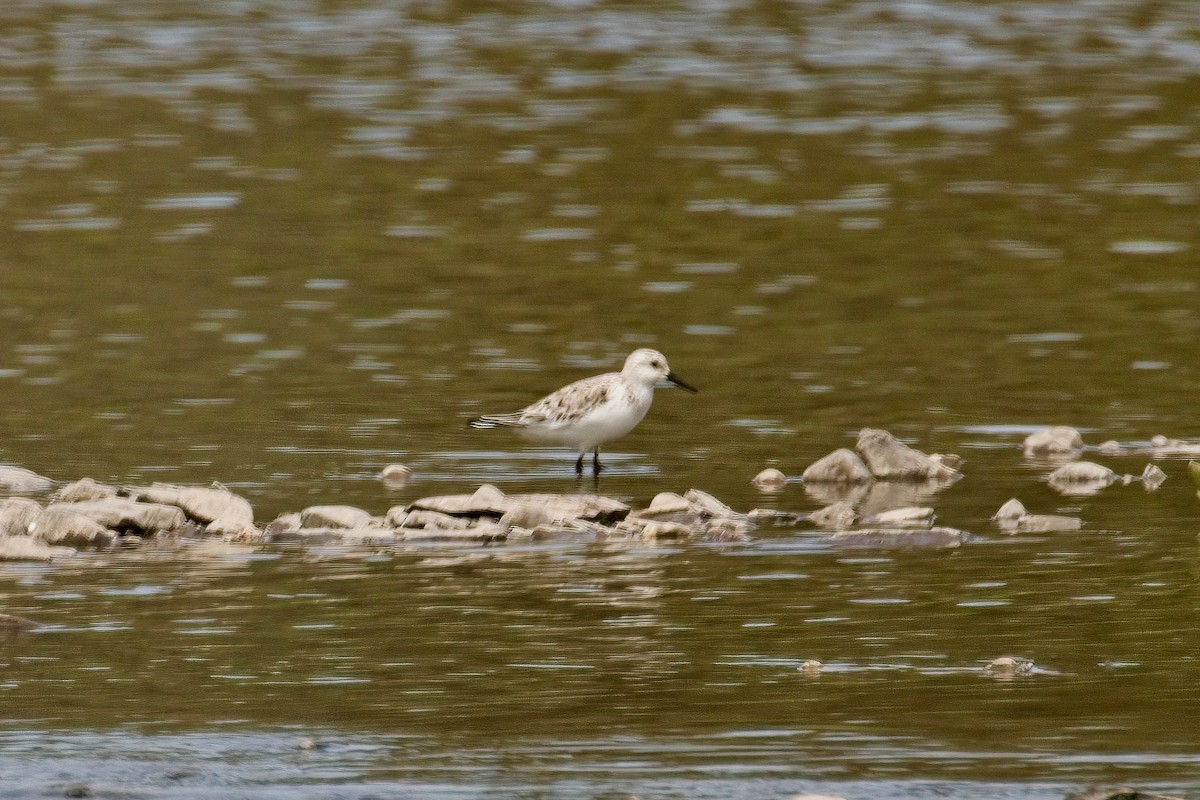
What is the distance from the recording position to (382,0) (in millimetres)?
48906

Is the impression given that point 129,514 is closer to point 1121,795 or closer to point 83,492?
point 83,492

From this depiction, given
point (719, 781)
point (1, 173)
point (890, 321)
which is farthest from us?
point (1, 173)

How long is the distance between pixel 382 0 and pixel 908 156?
20.6 meters

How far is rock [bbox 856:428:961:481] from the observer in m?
16.1

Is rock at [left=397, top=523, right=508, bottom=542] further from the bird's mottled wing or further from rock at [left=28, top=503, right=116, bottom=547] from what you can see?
the bird's mottled wing

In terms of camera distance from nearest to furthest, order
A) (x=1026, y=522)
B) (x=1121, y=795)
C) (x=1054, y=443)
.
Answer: (x=1121, y=795) < (x=1026, y=522) < (x=1054, y=443)

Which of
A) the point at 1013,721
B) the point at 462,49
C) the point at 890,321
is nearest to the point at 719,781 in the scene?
the point at 1013,721

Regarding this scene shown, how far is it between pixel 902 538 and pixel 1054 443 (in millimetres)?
3183

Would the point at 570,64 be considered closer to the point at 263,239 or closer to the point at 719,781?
the point at 263,239

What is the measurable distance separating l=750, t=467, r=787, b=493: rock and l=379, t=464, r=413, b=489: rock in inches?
87.4

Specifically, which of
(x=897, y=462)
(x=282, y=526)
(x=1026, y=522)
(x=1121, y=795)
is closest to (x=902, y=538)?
(x=1026, y=522)

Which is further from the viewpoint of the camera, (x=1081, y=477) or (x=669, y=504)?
(x=1081, y=477)

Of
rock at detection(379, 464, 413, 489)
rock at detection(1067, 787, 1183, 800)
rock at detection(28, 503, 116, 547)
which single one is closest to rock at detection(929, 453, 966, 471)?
rock at detection(379, 464, 413, 489)

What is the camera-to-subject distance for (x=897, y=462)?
16.1 meters
